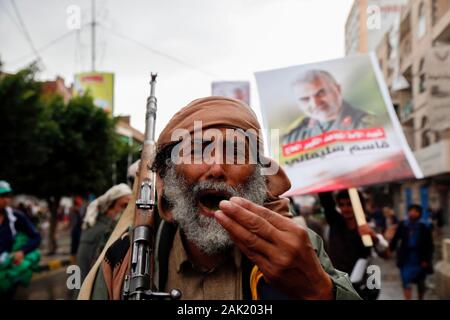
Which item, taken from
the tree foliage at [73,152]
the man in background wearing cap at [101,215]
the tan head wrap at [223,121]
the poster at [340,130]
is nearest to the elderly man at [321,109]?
the poster at [340,130]

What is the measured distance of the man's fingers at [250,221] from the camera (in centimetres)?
106

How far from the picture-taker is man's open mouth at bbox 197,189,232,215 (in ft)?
4.66

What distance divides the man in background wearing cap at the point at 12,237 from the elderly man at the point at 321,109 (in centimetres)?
326

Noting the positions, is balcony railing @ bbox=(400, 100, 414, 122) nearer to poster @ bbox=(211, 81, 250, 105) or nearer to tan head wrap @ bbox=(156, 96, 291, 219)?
poster @ bbox=(211, 81, 250, 105)

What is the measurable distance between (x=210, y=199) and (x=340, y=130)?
180 centimetres

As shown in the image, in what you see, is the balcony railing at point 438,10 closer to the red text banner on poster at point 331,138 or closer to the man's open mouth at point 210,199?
the red text banner on poster at point 331,138

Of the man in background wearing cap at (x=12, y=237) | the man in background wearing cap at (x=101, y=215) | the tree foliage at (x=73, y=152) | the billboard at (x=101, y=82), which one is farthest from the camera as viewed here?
the tree foliage at (x=73, y=152)

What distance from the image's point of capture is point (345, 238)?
4535 millimetres

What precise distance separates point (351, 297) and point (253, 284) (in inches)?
10.8

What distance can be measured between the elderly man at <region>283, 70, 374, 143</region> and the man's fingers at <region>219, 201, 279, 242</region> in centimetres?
168

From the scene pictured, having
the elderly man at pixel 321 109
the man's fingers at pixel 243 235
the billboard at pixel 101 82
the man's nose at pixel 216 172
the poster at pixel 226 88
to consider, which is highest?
the billboard at pixel 101 82

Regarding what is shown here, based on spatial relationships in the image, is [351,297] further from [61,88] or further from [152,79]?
[61,88]

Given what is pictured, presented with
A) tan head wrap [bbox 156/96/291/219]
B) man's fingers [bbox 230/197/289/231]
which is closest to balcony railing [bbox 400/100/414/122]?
tan head wrap [bbox 156/96/291/219]
